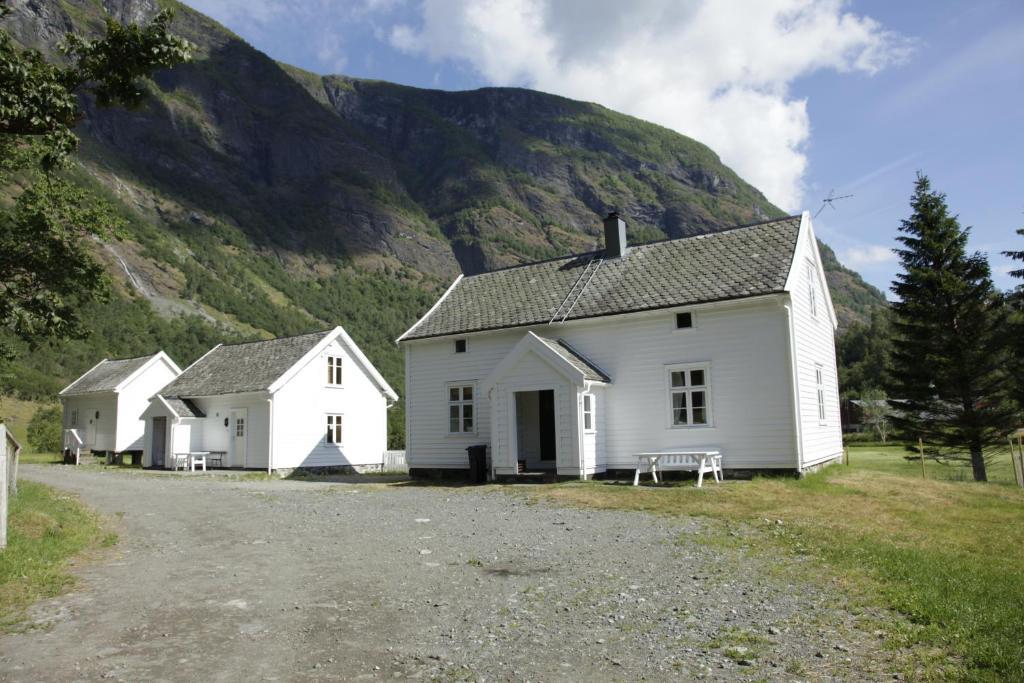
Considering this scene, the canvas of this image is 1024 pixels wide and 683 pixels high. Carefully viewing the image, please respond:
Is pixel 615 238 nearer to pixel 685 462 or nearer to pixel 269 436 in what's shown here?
pixel 685 462

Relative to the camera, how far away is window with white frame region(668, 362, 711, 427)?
1825 cm

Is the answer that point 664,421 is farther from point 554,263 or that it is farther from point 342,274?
point 342,274

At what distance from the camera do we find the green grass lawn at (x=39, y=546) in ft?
23.8

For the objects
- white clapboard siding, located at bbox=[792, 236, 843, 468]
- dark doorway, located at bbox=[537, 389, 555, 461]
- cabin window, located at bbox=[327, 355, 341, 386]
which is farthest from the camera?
cabin window, located at bbox=[327, 355, 341, 386]

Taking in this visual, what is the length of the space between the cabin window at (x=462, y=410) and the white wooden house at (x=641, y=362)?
37 millimetres

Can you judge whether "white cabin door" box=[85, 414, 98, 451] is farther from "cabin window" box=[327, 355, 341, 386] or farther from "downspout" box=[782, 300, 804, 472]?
"downspout" box=[782, 300, 804, 472]

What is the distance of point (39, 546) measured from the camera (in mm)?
9508

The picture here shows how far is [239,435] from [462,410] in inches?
511

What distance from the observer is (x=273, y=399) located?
28.5 m

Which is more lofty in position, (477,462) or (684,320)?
(684,320)

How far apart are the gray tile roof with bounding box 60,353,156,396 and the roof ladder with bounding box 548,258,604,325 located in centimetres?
2755

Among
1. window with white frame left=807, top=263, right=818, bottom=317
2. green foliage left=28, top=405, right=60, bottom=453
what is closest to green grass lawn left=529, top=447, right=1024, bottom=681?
window with white frame left=807, top=263, right=818, bottom=317

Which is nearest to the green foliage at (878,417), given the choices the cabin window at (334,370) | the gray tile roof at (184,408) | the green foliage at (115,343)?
the cabin window at (334,370)

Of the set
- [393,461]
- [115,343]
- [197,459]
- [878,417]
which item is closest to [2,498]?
[197,459]
